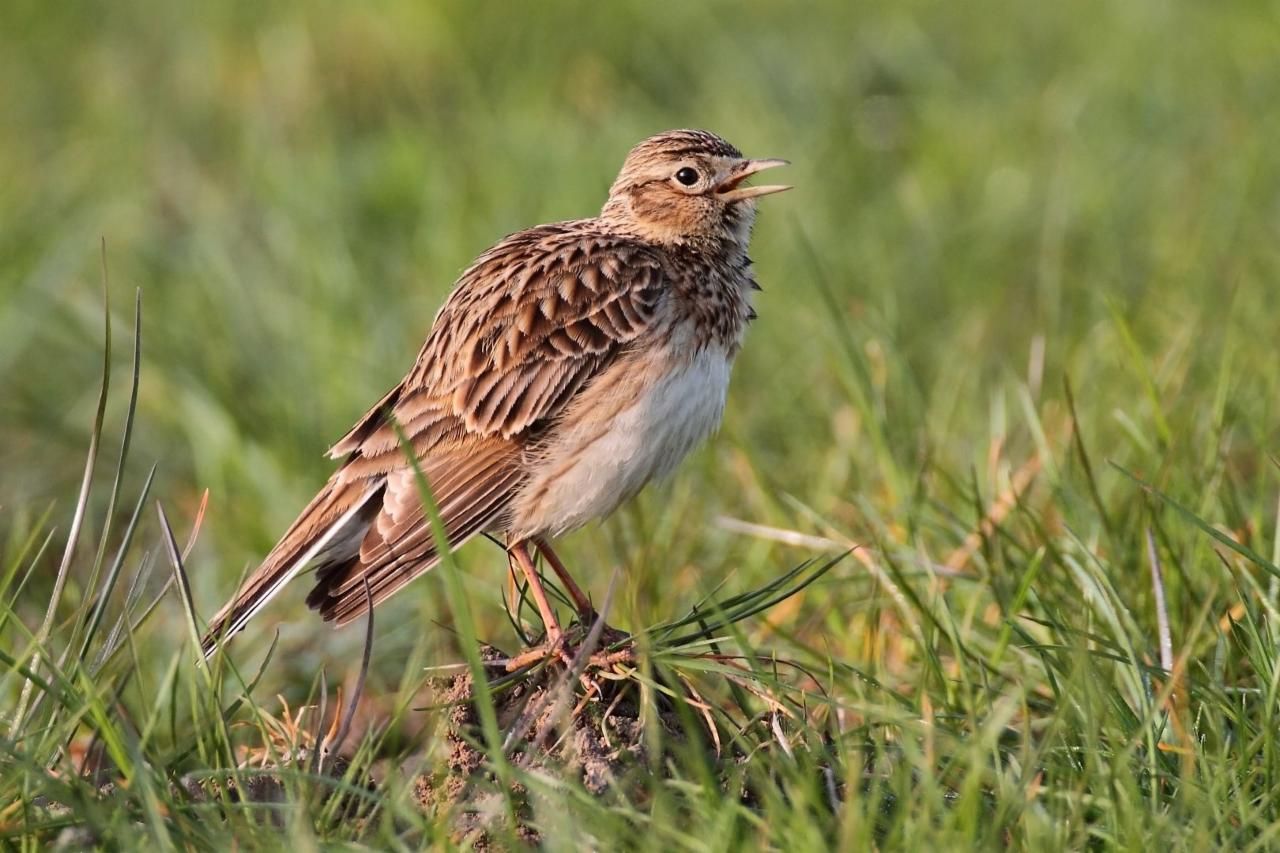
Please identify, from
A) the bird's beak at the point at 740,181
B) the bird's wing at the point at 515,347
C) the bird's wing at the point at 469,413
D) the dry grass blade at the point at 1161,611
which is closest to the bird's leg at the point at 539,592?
the bird's wing at the point at 469,413

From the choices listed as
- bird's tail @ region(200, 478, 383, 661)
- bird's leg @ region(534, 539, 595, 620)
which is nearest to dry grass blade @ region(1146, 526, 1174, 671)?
bird's leg @ region(534, 539, 595, 620)

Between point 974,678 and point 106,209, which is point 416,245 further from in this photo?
point 974,678

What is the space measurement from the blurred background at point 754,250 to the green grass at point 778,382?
27 millimetres

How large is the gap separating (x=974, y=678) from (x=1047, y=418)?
6.83 ft

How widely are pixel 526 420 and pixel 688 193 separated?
3.13ft

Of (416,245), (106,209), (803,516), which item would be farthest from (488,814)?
(106,209)

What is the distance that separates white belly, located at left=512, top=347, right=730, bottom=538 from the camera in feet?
15.2

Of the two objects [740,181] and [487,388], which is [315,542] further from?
[740,181]

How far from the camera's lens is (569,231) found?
5.28 m

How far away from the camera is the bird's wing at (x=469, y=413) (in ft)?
15.0

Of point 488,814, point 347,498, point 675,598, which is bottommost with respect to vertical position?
point 675,598

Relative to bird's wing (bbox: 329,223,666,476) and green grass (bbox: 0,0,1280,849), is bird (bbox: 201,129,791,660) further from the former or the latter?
green grass (bbox: 0,0,1280,849)

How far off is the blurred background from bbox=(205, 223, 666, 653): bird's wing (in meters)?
0.54

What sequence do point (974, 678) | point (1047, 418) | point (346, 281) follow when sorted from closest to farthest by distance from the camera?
point (974, 678) < point (1047, 418) < point (346, 281)
